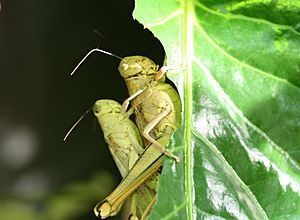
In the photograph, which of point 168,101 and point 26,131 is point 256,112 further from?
point 26,131

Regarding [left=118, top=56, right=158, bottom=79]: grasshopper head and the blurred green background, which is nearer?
[left=118, top=56, right=158, bottom=79]: grasshopper head

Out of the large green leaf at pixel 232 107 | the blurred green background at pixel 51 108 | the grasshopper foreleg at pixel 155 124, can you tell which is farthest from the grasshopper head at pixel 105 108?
the blurred green background at pixel 51 108

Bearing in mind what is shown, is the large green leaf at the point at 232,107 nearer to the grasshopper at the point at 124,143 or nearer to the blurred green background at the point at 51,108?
the grasshopper at the point at 124,143

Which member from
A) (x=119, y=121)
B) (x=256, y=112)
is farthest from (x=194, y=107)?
(x=119, y=121)

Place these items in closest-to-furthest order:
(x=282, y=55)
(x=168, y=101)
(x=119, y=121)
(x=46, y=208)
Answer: (x=282, y=55), (x=168, y=101), (x=119, y=121), (x=46, y=208)

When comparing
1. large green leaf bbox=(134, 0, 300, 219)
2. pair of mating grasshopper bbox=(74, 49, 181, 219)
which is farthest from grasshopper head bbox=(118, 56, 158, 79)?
large green leaf bbox=(134, 0, 300, 219)

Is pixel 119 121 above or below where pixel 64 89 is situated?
above

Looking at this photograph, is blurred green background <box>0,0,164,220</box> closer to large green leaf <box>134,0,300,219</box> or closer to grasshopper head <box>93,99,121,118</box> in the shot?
grasshopper head <box>93,99,121,118</box>
